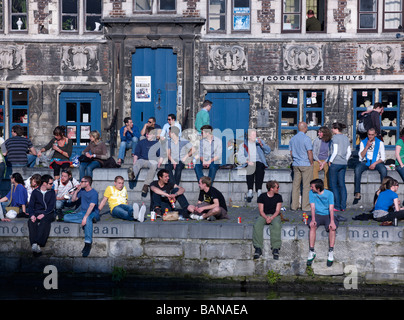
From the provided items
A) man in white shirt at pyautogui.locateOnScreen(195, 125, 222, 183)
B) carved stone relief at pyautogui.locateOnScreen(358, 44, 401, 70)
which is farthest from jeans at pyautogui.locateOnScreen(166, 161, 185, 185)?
carved stone relief at pyautogui.locateOnScreen(358, 44, 401, 70)

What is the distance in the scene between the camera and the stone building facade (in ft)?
82.5

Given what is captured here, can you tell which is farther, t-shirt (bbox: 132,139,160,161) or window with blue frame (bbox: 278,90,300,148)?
window with blue frame (bbox: 278,90,300,148)

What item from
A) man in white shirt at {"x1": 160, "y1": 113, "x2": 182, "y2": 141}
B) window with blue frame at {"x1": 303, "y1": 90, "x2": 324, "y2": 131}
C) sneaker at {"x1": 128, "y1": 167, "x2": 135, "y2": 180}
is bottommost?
sneaker at {"x1": 128, "y1": 167, "x2": 135, "y2": 180}

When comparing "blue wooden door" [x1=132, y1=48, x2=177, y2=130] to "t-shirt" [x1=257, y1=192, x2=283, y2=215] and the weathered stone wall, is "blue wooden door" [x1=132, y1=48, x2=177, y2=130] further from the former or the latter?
"t-shirt" [x1=257, y1=192, x2=283, y2=215]

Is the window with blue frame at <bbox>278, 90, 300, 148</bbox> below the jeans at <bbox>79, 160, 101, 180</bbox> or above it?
above

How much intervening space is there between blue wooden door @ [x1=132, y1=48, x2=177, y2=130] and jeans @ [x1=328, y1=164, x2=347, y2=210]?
8.07 m

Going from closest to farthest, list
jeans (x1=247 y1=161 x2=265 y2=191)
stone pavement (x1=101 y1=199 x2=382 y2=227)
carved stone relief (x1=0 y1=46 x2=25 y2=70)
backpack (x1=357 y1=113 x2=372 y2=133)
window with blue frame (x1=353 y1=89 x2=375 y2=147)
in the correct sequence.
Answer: stone pavement (x1=101 y1=199 x2=382 y2=227) < jeans (x1=247 y1=161 x2=265 y2=191) < backpack (x1=357 y1=113 x2=372 y2=133) < window with blue frame (x1=353 y1=89 x2=375 y2=147) < carved stone relief (x1=0 y1=46 x2=25 y2=70)

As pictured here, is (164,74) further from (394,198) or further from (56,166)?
(394,198)

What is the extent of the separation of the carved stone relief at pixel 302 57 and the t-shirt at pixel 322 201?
31.3 ft

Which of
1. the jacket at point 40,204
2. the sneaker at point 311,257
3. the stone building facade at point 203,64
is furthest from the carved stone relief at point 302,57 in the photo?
the jacket at point 40,204

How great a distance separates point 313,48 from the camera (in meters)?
25.1

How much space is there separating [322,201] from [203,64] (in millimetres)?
10117

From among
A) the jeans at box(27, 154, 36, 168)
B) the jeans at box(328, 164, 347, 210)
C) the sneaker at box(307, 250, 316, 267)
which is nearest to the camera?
the sneaker at box(307, 250, 316, 267)

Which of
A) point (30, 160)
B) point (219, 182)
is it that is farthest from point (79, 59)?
point (219, 182)
